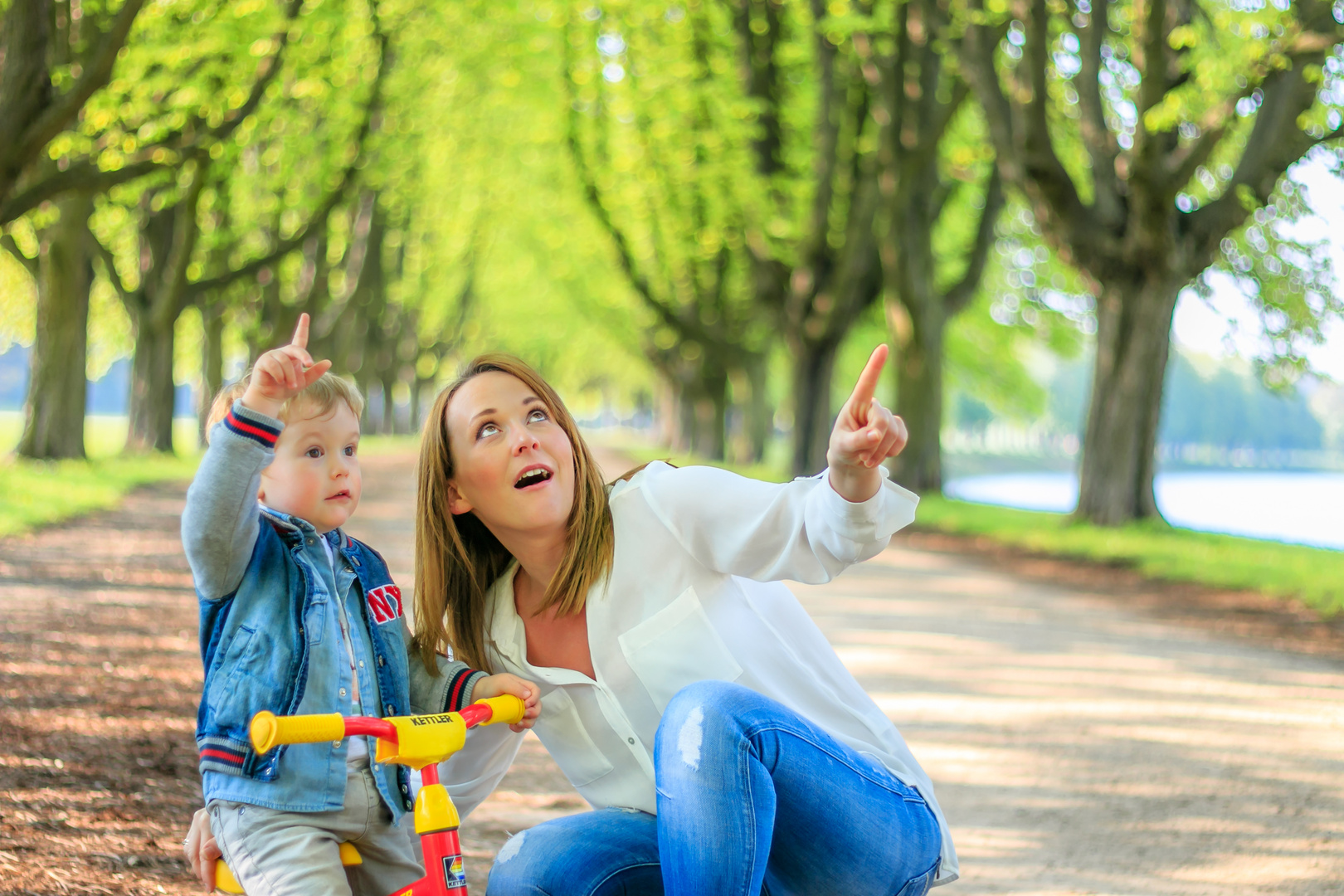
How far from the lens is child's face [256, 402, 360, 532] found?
103 inches

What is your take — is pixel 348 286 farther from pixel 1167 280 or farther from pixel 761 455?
pixel 1167 280

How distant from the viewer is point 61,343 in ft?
54.6

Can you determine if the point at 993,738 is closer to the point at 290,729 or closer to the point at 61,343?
the point at 290,729

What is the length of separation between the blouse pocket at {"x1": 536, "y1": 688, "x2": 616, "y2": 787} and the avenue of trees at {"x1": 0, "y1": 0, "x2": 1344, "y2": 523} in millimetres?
6720

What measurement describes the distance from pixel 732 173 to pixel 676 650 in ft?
56.6

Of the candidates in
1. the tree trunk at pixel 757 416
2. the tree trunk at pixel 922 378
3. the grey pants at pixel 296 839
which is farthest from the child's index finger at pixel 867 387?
the tree trunk at pixel 757 416

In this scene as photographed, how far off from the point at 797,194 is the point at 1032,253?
254 inches

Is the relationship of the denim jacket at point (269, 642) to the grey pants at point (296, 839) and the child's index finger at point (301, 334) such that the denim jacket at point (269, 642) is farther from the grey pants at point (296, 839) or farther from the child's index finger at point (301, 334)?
the child's index finger at point (301, 334)

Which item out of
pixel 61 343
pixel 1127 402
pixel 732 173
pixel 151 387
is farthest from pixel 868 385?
pixel 151 387

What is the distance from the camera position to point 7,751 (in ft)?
14.1

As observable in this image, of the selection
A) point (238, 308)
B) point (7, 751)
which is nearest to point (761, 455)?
point (238, 308)

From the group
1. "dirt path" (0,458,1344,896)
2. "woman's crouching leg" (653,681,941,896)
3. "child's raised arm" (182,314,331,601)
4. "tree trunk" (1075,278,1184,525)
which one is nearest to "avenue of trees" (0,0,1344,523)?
"tree trunk" (1075,278,1184,525)

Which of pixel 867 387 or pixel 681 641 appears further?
pixel 681 641

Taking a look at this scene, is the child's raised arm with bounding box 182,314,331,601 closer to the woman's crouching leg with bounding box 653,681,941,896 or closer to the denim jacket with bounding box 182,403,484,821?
the denim jacket with bounding box 182,403,484,821
